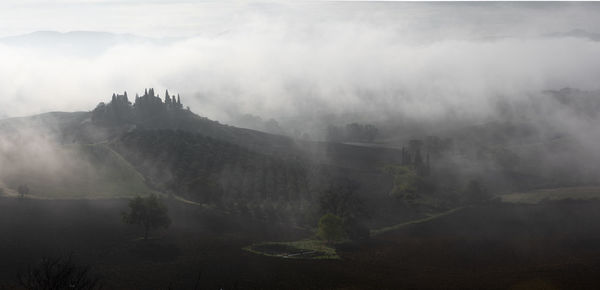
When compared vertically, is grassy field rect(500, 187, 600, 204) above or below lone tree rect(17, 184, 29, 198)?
below

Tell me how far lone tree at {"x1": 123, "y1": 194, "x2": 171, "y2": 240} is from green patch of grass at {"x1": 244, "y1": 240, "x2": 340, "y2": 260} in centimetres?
2680

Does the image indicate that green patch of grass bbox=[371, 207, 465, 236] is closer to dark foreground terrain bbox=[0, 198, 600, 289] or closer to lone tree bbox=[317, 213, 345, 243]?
dark foreground terrain bbox=[0, 198, 600, 289]

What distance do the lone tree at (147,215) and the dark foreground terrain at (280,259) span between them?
11.6ft

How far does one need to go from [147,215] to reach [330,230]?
51105 mm

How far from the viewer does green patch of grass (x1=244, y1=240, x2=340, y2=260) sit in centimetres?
10906

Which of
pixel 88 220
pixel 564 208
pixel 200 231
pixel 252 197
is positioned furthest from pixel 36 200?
pixel 564 208

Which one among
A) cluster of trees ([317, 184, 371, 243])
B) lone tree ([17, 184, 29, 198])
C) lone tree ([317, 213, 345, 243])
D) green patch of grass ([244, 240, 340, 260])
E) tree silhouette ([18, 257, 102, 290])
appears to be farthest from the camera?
lone tree ([17, 184, 29, 198])

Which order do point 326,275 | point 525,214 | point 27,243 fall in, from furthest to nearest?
1. point 525,214
2. point 27,243
3. point 326,275

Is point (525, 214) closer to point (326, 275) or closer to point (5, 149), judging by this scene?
point (326, 275)

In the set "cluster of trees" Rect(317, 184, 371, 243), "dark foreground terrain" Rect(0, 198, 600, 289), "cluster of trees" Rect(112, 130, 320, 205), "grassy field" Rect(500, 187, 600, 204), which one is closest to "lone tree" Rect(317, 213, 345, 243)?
"cluster of trees" Rect(317, 184, 371, 243)

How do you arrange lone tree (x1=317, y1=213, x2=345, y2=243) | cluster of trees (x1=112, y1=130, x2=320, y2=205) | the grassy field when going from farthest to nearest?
the grassy field
cluster of trees (x1=112, y1=130, x2=320, y2=205)
lone tree (x1=317, y1=213, x2=345, y2=243)

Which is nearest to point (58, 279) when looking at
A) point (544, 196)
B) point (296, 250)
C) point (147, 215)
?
point (296, 250)

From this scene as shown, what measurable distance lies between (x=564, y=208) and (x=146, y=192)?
6537 inches

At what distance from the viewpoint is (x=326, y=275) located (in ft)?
305
